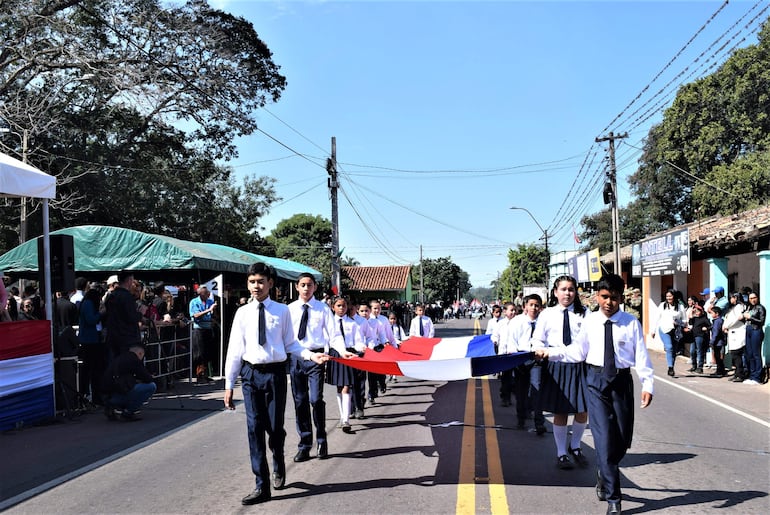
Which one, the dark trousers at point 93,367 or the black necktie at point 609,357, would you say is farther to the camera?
the dark trousers at point 93,367

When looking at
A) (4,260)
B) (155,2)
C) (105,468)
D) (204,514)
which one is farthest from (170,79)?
(204,514)

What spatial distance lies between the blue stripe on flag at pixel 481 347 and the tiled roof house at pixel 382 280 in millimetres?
52567

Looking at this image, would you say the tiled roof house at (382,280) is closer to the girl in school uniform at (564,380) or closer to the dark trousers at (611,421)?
the girl in school uniform at (564,380)

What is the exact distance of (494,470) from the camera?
6633mm

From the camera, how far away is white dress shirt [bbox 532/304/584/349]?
701 centimetres

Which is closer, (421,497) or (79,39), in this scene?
(421,497)

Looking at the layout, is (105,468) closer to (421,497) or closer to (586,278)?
(421,497)

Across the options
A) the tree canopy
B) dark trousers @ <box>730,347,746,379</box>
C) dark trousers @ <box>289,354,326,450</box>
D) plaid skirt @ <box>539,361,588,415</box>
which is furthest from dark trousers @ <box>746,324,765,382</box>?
the tree canopy

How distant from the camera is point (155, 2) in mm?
23859

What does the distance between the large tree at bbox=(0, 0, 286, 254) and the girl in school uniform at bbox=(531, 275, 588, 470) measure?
1855 centimetres

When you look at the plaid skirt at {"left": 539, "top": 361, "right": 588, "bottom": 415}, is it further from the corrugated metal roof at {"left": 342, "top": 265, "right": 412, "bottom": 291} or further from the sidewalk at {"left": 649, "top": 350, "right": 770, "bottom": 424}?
the corrugated metal roof at {"left": 342, "top": 265, "right": 412, "bottom": 291}

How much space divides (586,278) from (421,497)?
101ft

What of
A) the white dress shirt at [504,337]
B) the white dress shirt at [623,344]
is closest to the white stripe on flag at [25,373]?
the white dress shirt at [504,337]

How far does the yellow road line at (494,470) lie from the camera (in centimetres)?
554
